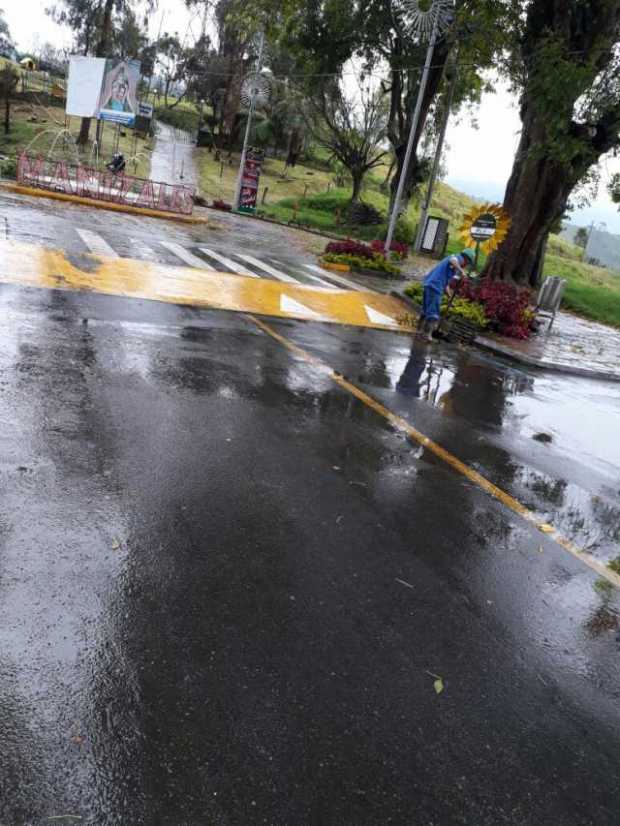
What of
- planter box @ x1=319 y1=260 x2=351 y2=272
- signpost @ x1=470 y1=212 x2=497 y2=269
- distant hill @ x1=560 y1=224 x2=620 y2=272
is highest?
distant hill @ x1=560 y1=224 x2=620 y2=272

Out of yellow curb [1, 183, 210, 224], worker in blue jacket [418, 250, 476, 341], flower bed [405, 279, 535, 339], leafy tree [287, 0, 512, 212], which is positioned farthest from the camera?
leafy tree [287, 0, 512, 212]

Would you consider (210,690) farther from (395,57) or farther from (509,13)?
(395,57)

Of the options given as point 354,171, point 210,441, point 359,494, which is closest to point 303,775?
point 359,494

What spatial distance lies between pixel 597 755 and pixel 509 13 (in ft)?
65.6

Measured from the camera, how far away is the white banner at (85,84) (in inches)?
1045

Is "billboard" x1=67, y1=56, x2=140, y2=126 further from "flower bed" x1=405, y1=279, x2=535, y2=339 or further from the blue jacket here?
the blue jacket

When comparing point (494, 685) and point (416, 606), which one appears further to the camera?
point (416, 606)

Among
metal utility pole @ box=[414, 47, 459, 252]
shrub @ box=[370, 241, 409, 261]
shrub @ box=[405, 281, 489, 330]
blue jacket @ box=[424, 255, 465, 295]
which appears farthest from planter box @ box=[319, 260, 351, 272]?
metal utility pole @ box=[414, 47, 459, 252]

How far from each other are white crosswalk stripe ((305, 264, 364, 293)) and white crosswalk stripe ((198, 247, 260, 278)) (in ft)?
8.71

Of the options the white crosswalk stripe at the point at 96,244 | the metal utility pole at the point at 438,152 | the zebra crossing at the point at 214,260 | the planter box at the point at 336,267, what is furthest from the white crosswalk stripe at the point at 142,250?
the metal utility pole at the point at 438,152

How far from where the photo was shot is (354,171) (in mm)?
37531

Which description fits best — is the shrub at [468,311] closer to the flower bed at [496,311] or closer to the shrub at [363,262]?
the flower bed at [496,311]

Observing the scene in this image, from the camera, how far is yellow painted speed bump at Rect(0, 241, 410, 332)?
35.1 feet

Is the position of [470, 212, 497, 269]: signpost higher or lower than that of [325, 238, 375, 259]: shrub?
higher
